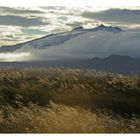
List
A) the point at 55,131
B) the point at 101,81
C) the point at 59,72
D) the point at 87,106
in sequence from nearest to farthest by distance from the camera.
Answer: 1. the point at 55,131
2. the point at 87,106
3. the point at 101,81
4. the point at 59,72

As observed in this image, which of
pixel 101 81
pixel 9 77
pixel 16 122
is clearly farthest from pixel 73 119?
pixel 9 77

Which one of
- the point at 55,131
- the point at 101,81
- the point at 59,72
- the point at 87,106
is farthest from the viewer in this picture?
the point at 59,72

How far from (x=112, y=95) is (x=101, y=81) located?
1729 mm

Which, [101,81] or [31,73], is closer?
[101,81]

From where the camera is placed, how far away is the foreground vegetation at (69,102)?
11.7m

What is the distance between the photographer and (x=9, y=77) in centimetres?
1672

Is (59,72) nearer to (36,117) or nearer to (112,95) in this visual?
(112,95)

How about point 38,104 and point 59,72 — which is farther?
point 59,72

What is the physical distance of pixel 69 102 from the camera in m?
13.9

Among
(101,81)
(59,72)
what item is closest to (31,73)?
(59,72)

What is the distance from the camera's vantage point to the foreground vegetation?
1172cm

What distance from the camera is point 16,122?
1175cm

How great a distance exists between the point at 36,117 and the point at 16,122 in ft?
1.58

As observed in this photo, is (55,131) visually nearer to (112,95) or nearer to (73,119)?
(73,119)
